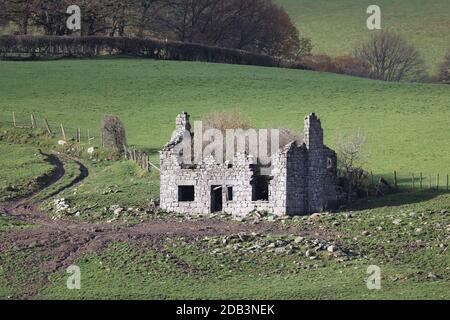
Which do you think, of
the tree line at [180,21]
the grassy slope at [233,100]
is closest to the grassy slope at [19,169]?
the grassy slope at [233,100]

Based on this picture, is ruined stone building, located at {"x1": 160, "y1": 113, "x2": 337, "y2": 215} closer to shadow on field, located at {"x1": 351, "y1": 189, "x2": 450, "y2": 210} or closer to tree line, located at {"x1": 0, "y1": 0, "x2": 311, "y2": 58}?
shadow on field, located at {"x1": 351, "y1": 189, "x2": 450, "y2": 210}

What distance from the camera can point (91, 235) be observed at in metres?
52.6

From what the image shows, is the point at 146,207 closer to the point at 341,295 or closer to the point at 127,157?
the point at 127,157

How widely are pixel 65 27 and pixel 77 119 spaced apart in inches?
1037

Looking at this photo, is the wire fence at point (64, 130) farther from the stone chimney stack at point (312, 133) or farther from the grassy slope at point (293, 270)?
the grassy slope at point (293, 270)

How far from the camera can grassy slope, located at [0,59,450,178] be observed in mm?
71750

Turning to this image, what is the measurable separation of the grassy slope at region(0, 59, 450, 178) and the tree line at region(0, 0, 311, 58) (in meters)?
7.93

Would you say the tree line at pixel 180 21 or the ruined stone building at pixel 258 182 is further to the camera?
the tree line at pixel 180 21

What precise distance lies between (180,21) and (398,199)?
58687 mm

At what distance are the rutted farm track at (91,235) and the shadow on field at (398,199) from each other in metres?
Result: 4.57

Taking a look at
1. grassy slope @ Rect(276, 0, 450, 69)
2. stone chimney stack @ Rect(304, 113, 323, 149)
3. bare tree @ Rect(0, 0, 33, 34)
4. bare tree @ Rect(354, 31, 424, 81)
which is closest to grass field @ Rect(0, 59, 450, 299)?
stone chimney stack @ Rect(304, 113, 323, 149)

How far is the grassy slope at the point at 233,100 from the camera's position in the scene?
71750 millimetres

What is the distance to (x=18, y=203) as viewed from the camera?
61.7 metres
